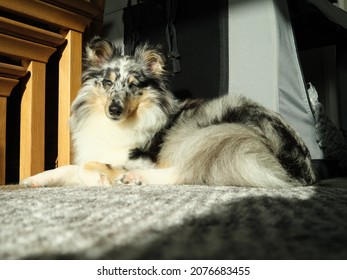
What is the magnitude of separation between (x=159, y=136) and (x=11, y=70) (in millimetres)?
900

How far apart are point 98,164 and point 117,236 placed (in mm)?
1087

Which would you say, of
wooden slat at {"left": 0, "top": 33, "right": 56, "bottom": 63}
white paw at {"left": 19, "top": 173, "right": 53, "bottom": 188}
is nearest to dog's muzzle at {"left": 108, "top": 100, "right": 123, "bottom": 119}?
white paw at {"left": 19, "top": 173, "right": 53, "bottom": 188}

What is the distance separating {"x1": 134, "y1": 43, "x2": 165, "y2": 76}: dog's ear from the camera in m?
2.07

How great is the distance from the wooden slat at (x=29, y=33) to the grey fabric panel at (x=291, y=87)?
4.22ft

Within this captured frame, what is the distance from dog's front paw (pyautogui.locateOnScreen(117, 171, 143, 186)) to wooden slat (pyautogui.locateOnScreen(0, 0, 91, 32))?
1.05 m

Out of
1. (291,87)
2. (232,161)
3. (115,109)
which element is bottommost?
(232,161)

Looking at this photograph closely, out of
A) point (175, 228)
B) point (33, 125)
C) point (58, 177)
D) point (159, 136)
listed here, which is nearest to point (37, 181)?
point (58, 177)

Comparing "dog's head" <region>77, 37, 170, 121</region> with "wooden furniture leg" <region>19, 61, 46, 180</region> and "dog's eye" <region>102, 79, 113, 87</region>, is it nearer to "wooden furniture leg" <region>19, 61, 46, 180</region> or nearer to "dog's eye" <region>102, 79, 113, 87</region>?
"dog's eye" <region>102, 79, 113, 87</region>

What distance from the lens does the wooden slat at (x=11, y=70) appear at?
1895 mm

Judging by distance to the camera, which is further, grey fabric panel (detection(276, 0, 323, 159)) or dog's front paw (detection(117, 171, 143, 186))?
grey fabric panel (detection(276, 0, 323, 159))

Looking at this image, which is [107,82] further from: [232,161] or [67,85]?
[232,161]

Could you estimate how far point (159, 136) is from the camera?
6.25 ft

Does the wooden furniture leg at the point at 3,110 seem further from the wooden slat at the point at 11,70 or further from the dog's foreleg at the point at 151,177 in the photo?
the dog's foreleg at the point at 151,177
